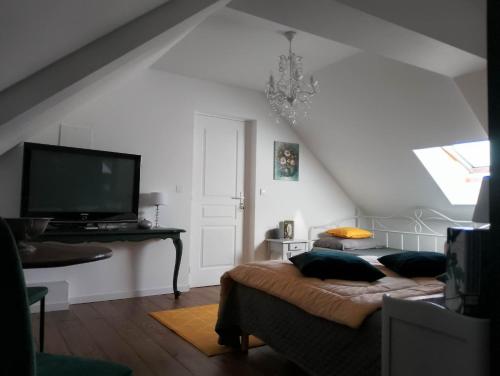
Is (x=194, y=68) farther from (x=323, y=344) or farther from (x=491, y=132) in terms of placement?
(x=491, y=132)

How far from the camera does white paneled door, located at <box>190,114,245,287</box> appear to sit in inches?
187

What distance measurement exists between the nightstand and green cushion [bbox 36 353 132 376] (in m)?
3.80

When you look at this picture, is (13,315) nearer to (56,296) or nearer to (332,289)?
(332,289)

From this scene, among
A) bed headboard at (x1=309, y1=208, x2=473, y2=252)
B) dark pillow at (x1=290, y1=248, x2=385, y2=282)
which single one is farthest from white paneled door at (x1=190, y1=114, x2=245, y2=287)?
dark pillow at (x1=290, y1=248, x2=385, y2=282)

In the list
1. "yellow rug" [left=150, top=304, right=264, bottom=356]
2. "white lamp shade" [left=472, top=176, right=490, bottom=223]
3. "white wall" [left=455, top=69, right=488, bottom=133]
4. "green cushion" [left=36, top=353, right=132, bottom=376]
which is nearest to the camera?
"green cushion" [left=36, top=353, right=132, bottom=376]

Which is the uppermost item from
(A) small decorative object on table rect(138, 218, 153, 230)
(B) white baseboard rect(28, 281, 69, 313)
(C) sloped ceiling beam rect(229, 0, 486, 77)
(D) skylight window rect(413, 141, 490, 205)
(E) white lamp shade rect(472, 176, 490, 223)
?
(C) sloped ceiling beam rect(229, 0, 486, 77)

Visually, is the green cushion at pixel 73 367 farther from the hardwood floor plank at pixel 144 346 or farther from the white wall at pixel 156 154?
the white wall at pixel 156 154

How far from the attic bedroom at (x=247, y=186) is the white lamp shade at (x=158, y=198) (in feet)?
0.08

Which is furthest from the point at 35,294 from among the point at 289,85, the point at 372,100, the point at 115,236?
the point at 372,100

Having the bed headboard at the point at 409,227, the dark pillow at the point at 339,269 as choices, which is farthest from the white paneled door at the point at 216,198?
the dark pillow at the point at 339,269

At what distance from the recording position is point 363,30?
2574 mm

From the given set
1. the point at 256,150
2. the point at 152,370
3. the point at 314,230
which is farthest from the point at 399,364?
the point at 314,230

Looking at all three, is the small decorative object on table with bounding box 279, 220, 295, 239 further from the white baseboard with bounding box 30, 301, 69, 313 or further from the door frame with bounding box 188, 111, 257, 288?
the white baseboard with bounding box 30, 301, 69, 313

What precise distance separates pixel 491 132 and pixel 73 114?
3.80 metres
